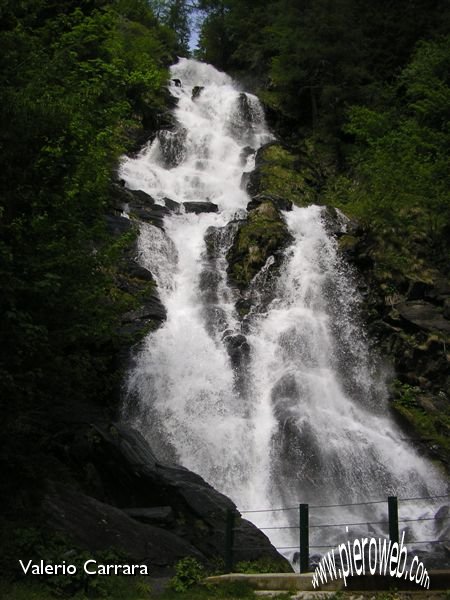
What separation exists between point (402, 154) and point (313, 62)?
979cm

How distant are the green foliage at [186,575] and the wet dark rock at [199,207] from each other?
17.5 m

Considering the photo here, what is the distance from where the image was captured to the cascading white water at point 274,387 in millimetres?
13914

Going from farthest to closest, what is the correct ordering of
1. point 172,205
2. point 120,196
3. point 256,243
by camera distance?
point 172,205
point 120,196
point 256,243

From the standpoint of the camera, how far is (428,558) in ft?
Result: 35.1

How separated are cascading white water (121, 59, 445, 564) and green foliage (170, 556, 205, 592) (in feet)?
12.5

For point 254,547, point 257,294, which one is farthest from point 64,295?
point 257,294

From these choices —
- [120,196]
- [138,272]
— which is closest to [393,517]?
[138,272]

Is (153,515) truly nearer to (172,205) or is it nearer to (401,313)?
(401,313)

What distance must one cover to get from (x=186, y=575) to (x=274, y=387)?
8290 mm

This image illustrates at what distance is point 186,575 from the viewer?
27.3ft

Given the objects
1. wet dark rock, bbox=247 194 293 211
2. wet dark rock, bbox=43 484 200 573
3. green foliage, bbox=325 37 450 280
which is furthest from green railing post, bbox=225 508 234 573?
wet dark rock, bbox=247 194 293 211

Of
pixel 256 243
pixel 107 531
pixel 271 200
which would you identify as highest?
pixel 271 200

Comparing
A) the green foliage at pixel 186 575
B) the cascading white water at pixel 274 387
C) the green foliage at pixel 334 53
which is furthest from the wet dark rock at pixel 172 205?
the green foliage at pixel 186 575

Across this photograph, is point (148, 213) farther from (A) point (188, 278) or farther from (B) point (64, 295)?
(B) point (64, 295)
